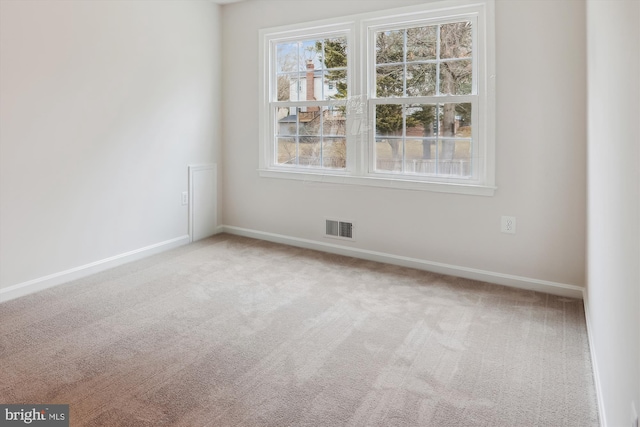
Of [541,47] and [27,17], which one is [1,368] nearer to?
[27,17]

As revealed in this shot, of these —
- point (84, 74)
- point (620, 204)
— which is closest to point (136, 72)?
point (84, 74)

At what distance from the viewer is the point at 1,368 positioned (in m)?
2.13

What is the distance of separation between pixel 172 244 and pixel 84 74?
1710 mm

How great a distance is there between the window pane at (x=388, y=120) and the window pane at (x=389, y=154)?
6 centimetres

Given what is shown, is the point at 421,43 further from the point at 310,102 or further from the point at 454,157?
the point at 310,102

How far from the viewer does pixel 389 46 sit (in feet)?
12.3

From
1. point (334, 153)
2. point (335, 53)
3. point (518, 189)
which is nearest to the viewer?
A: point (518, 189)

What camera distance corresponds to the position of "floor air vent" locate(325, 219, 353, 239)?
408cm

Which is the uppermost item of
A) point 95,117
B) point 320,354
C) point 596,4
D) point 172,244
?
point 596,4

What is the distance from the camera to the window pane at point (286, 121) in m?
4.41

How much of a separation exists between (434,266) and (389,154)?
1022 mm

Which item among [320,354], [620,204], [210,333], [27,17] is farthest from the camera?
[27,17]

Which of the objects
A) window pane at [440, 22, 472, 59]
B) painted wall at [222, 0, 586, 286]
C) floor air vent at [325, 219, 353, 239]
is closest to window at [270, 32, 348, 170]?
painted wall at [222, 0, 586, 286]

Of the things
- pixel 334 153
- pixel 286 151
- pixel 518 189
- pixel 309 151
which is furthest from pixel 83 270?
pixel 518 189
